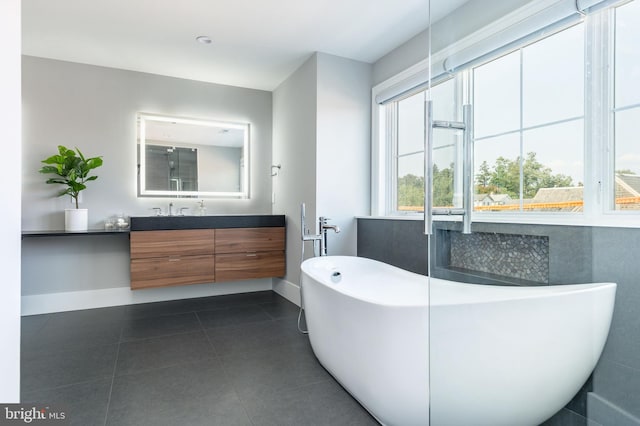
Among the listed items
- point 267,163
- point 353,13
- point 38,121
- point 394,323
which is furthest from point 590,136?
point 38,121

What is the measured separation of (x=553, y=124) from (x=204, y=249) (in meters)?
3.27

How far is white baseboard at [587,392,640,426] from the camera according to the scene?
914 mm

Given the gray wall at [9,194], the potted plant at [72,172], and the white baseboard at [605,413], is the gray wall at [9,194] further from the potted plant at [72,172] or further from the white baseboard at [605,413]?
the potted plant at [72,172]

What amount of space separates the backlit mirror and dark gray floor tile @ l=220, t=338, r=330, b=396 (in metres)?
2.31

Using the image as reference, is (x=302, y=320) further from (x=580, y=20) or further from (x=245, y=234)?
(x=580, y=20)

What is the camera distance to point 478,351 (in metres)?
1.18

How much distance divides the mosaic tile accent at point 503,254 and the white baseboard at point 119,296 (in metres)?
3.39

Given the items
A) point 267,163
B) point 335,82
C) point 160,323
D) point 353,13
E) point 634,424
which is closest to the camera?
point 634,424

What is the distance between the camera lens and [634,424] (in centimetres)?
90

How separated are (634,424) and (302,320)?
2481 millimetres

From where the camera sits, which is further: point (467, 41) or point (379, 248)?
point (379, 248)

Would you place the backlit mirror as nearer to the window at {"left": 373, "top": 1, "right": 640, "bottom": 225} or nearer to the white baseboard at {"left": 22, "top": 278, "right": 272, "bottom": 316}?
the white baseboard at {"left": 22, "top": 278, "right": 272, "bottom": 316}

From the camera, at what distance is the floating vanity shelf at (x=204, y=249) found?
344 cm

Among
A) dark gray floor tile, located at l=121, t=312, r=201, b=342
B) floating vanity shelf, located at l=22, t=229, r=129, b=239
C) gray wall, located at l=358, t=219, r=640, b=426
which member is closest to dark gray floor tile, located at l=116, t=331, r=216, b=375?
dark gray floor tile, located at l=121, t=312, r=201, b=342
